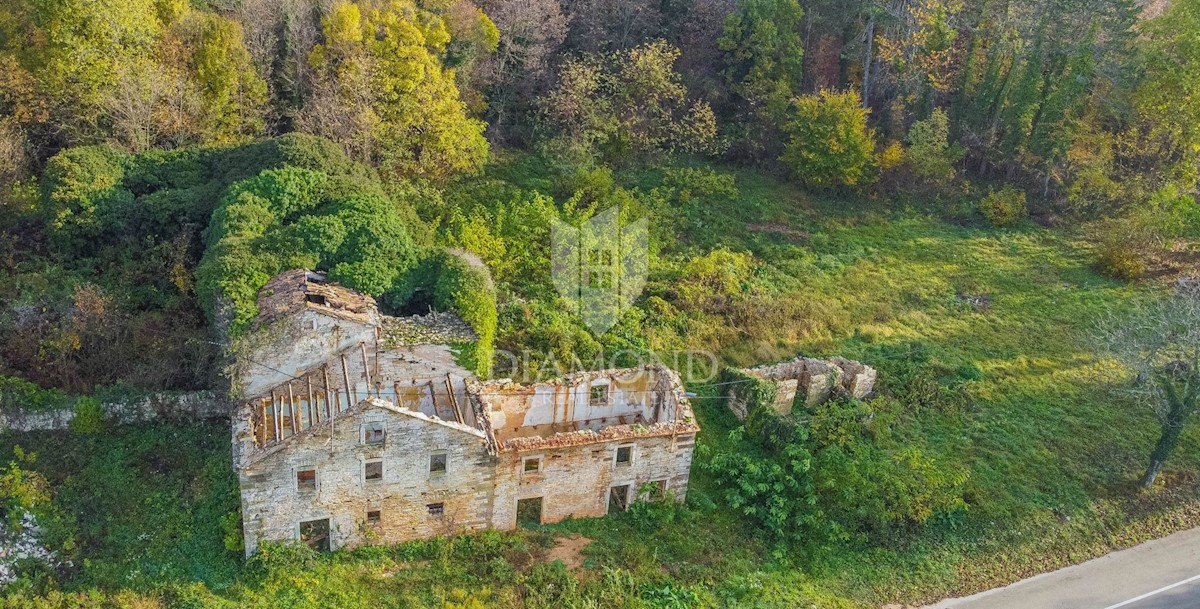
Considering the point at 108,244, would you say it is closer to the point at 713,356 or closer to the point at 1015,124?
the point at 713,356

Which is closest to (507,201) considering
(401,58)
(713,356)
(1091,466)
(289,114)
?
(401,58)

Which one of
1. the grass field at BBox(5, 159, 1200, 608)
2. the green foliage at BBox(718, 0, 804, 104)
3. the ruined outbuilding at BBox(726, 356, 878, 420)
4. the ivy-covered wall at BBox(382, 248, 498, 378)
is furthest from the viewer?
the green foliage at BBox(718, 0, 804, 104)

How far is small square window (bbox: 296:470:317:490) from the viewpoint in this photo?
2066 centimetres

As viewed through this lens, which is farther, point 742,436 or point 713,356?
point 713,356

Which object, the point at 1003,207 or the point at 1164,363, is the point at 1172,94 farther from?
the point at 1164,363

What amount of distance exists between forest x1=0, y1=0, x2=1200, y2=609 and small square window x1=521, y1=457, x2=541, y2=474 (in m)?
1.86

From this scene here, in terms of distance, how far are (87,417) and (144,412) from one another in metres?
1.40

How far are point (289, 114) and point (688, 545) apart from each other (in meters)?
23.6

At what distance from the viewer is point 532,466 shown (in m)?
22.3

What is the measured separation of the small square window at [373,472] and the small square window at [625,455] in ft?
19.6

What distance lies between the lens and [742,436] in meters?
27.0

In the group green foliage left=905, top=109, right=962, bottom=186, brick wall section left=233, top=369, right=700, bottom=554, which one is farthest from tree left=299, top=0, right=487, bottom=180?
green foliage left=905, top=109, right=962, bottom=186

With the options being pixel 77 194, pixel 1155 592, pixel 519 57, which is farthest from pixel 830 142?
pixel 77 194

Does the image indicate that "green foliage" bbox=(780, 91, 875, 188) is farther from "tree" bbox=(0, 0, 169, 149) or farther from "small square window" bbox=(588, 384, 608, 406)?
"tree" bbox=(0, 0, 169, 149)
